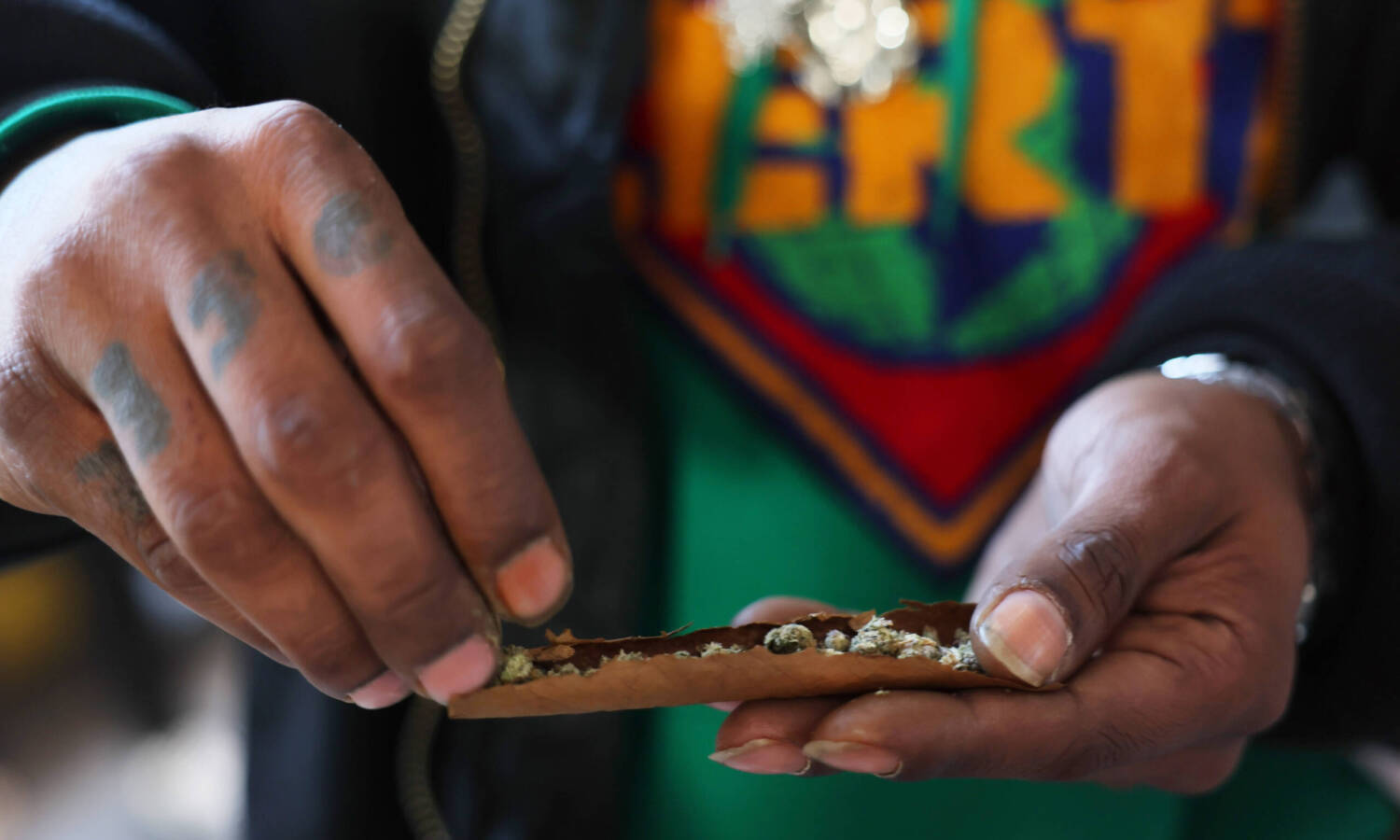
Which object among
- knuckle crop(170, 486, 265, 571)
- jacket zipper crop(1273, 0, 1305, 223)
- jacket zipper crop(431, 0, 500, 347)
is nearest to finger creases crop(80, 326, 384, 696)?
knuckle crop(170, 486, 265, 571)

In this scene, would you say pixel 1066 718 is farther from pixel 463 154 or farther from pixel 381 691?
pixel 463 154

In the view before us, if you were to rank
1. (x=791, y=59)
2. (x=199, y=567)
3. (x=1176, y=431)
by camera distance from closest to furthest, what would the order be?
(x=199, y=567), (x=1176, y=431), (x=791, y=59)

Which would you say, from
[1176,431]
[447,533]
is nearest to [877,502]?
[1176,431]

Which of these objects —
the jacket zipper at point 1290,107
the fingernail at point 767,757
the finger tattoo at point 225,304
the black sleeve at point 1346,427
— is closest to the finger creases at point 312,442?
the finger tattoo at point 225,304

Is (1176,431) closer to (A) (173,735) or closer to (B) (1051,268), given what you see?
(B) (1051,268)

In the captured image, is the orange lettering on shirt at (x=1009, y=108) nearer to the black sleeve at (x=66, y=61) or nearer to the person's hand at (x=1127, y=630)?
the person's hand at (x=1127, y=630)

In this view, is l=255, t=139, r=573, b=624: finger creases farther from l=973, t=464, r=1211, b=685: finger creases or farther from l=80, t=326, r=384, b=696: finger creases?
l=973, t=464, r=1211, b=685: finger creases
